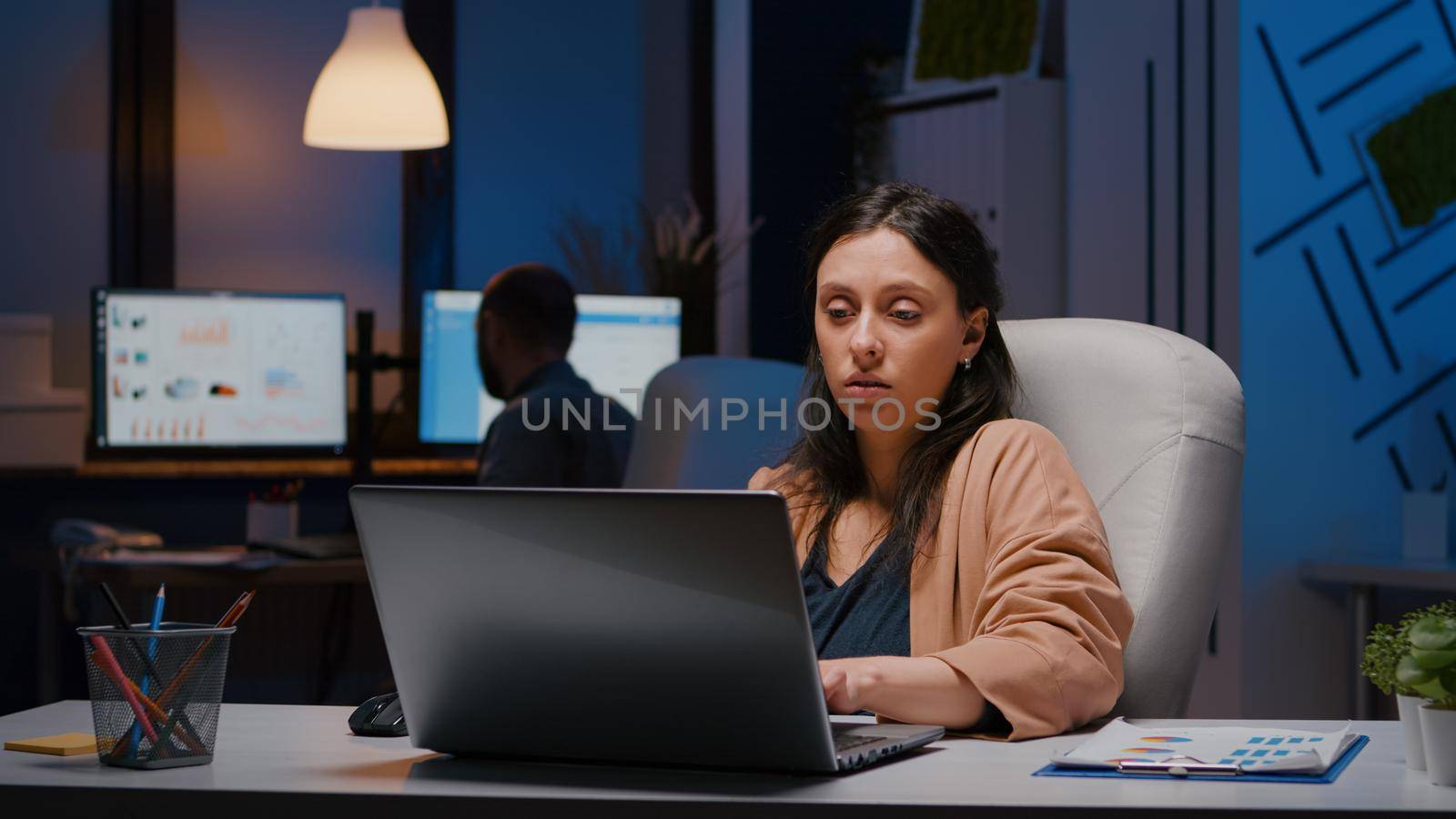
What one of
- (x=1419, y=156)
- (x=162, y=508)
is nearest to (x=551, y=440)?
(x=162, y=508)

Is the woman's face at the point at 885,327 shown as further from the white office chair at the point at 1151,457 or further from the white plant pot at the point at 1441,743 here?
the white plant pot at the point at 1441,743

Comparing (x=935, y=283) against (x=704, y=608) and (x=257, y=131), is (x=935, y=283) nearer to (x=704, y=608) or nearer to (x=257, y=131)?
(x=704, y=608)

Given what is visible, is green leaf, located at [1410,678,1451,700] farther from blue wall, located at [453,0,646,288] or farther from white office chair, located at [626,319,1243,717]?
blue wall, located at [453,0,646,288]

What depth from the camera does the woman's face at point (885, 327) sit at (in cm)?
158

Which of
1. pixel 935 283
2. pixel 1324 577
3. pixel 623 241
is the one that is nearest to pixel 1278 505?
pixel 1324 577

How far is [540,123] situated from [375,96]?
0.94 m

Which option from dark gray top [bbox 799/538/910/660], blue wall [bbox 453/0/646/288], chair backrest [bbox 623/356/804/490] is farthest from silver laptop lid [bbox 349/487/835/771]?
blue wall [bbox 453/0/646/288]

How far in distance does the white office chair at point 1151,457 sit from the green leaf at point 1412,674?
1.48 feet

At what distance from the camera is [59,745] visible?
113 centimetres

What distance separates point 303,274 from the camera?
4703mm

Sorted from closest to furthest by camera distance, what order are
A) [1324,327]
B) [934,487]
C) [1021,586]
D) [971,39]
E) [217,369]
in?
[1021,586] < [934,487] < [1324,327] < [217,369] < [971,39]

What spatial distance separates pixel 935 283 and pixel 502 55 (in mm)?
3516

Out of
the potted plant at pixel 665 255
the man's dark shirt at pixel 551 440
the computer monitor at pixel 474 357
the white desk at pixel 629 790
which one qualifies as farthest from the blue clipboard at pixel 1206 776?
the potted plant at pixel 665 255

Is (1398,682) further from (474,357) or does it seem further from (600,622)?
(474,357)
